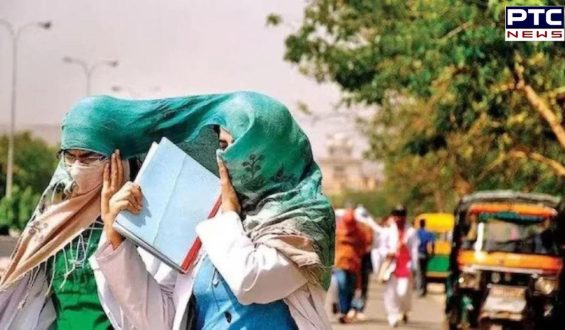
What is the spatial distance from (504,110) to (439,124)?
4.82ft

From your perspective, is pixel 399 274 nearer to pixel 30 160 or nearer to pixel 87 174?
pixel 87 174

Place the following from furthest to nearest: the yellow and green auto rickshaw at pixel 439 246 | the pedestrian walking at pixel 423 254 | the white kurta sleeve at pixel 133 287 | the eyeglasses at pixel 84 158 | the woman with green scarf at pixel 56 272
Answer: the yellow and green auto rickshaw at pixel 439 246, the pedestrian walking at pixel 423 254, the woman with green scarf at pixel 56 272, the eyeglasses at pixel 84 158, the white kurta sleeve at pixel 133 287

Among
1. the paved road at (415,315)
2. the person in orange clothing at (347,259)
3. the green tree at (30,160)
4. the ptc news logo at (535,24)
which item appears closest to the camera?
the ptc news logo at (535,24)

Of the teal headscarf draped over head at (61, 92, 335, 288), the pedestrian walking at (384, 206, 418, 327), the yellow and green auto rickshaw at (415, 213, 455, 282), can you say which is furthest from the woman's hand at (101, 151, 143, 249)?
the yellow and green auto rickshaw at (415, 213, 455, 282)

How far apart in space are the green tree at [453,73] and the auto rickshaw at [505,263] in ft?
5.02

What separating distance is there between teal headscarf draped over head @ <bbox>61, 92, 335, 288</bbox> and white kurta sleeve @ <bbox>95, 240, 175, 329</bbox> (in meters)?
0.35

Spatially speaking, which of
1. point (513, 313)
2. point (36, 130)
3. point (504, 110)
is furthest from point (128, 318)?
point (36, 130)

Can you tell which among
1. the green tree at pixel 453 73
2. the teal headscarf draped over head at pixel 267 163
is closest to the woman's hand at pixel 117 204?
the teal headscarf draped over head at pixel 267 163

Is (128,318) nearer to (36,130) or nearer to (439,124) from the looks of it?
(439,124)

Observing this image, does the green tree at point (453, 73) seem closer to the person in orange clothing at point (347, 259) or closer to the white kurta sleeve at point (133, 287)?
the person in orange clothing at point (347, 259)

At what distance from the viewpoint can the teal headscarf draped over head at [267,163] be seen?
14.1ft

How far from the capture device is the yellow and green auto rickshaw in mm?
35438

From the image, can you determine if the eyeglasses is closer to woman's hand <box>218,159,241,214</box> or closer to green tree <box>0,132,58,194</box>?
woman's hand <box>218,159,241,214</box>

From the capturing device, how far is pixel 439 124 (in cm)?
2359
